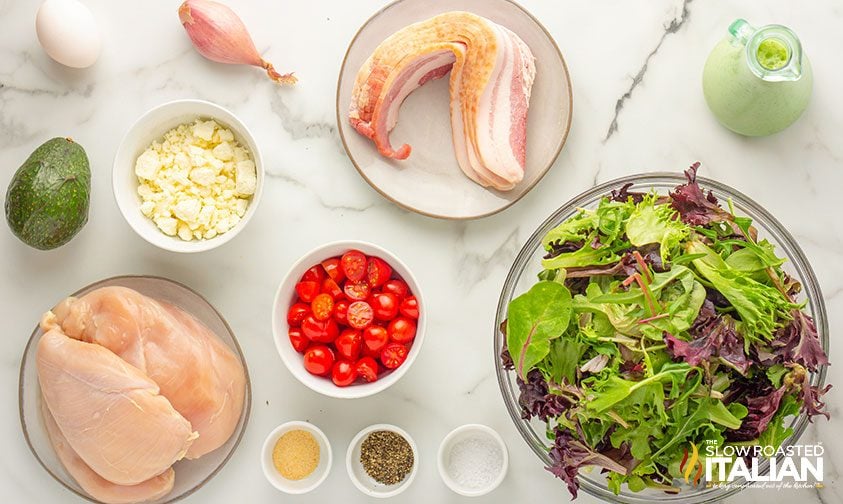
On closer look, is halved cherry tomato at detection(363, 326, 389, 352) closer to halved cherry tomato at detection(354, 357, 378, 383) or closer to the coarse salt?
halved cherry tomato at detection(354, 357, 378, 383)

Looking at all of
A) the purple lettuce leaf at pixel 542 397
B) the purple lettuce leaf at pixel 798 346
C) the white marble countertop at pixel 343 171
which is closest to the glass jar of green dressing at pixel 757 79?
the white marble countertop at pixel 343 171

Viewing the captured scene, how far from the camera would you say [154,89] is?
1.83 m

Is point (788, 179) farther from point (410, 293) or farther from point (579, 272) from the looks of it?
point (410, 293)

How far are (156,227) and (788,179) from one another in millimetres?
1304

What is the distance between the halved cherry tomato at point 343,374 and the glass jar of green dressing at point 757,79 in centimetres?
91

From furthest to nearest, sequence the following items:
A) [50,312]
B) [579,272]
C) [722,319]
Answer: [50,312] → [579,272] → [722,319]

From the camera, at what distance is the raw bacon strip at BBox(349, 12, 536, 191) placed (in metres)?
1.71

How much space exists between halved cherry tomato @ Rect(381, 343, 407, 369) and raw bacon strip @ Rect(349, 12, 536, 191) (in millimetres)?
Answer: 381

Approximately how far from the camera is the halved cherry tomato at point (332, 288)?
1.70m

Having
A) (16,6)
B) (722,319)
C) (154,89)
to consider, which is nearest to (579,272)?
(722,319)

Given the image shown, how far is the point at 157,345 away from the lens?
1.66 meters

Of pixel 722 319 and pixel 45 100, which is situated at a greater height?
pixel 722 319

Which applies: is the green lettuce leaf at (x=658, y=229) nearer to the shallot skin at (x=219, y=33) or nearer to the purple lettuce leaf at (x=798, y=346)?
the purple lettuce leaf at (x=798, y=346)

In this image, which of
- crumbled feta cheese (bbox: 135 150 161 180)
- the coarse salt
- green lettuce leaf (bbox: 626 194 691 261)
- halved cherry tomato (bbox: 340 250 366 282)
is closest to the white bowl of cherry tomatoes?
halved cherry tomato (bbox: 340 250 366 282)
